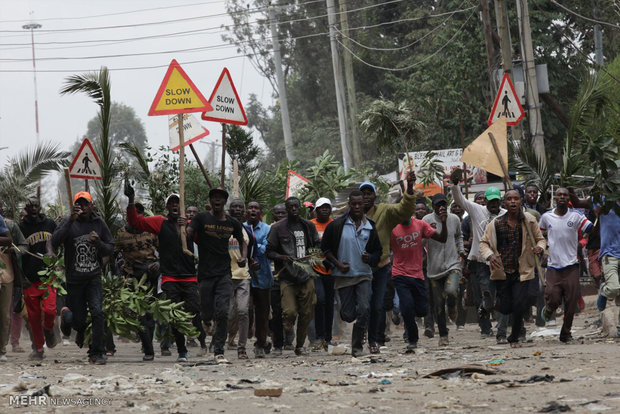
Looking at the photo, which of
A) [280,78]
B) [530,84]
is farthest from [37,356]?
[280,78]

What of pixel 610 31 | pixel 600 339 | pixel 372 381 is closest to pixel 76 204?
pixel 372 381

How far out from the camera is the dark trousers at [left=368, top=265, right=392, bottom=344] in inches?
477

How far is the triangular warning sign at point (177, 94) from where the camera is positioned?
13.1 metres

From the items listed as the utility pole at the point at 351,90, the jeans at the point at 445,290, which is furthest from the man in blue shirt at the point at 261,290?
the utility pole at the point at 351,90

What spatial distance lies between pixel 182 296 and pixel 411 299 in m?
2.67

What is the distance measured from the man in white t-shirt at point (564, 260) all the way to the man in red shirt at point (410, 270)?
140 centimetres

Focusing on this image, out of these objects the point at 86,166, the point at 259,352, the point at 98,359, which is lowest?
the point at 259,352

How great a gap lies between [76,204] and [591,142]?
6084 millimetres

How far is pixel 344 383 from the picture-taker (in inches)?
346

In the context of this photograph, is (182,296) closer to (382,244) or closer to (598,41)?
(382,244)

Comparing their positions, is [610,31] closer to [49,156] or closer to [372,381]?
[49,156]

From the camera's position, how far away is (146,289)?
1236cm

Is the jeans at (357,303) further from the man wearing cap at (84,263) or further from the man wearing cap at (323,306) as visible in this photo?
the man wearing cap at (84,263)

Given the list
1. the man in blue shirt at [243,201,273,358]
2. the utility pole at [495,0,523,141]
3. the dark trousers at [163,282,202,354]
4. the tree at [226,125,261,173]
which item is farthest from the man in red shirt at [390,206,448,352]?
the utility pole at [495,0,523,141]
